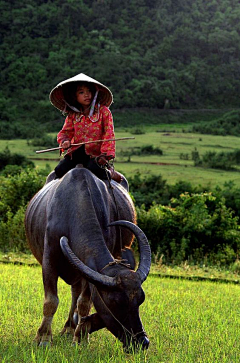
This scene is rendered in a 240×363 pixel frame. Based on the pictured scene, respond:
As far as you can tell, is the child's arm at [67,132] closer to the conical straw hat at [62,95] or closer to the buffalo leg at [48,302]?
the conical straw hat at [62,95]

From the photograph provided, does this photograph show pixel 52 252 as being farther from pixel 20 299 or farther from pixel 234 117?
pixel 234 117

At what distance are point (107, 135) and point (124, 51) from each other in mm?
50194

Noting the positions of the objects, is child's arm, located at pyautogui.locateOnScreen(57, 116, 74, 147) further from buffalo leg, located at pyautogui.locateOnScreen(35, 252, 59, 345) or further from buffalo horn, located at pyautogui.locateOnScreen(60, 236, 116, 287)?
buffalo horn, located at pyautogui.locateOnScreen(60, 236, 116, 287)

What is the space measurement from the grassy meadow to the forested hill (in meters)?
6.67

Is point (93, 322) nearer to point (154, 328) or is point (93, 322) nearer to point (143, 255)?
point (143, 255)

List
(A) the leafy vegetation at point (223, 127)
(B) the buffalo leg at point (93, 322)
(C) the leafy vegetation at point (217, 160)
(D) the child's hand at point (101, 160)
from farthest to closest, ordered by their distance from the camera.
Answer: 1. (A) the leafy vegetation at point (223, 127)
2. (C) the leafy vegetation at point (217, 160)
3. (D) the child's hand at point (101, 160)
4. (B) the buffalo leg at point (93, 322)

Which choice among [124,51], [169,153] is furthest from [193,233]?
[124,51]

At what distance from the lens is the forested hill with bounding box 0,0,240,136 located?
45250 millimetres

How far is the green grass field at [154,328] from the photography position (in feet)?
12.1

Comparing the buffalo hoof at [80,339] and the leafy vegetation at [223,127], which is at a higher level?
the buffalo hoof at [80,339]

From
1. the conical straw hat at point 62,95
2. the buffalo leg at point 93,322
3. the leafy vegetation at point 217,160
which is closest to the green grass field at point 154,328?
the buffalo leg at point 93,322

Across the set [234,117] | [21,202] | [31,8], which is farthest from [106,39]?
[21,202]

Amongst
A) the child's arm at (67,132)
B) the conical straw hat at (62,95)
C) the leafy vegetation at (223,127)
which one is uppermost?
the conical straw hat at (62,95)

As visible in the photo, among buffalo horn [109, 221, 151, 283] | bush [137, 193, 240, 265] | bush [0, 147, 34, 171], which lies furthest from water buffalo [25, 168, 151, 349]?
bush [0, 147, 34, 171]
